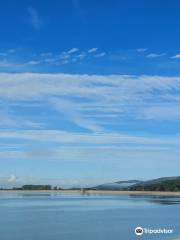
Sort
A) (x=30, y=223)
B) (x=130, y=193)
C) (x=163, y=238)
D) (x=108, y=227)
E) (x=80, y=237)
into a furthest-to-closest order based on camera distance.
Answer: (x=130, y=193) < (x=30, y=223) < (x=108, y=227) < (x=80, y=237) < (x=163, y=238)

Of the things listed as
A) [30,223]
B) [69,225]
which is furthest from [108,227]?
[30,223]

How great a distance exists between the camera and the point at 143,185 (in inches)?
6398

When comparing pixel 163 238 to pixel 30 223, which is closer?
pixel 163 238

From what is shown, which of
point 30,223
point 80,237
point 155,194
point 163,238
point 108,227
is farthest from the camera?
point 155,194

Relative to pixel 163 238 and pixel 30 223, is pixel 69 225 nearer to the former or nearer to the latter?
pixel 30 223

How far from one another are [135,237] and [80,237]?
363cm

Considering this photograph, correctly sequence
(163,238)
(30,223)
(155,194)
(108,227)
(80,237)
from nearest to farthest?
(163,238), (80,237), (108,227), (30,223), (155,194)

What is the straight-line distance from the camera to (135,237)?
35219 mm

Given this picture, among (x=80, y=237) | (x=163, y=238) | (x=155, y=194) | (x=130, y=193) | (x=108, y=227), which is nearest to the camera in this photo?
(x=163, y=238)

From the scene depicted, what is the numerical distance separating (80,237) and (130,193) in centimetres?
12604

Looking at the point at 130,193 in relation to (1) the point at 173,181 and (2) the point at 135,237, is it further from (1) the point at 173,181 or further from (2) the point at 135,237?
(2) the point at 135,237

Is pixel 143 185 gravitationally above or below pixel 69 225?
above

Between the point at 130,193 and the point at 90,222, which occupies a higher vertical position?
the point at 130,193

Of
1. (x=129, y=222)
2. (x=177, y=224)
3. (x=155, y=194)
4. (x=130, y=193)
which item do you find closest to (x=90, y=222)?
(x=129, y=222)
